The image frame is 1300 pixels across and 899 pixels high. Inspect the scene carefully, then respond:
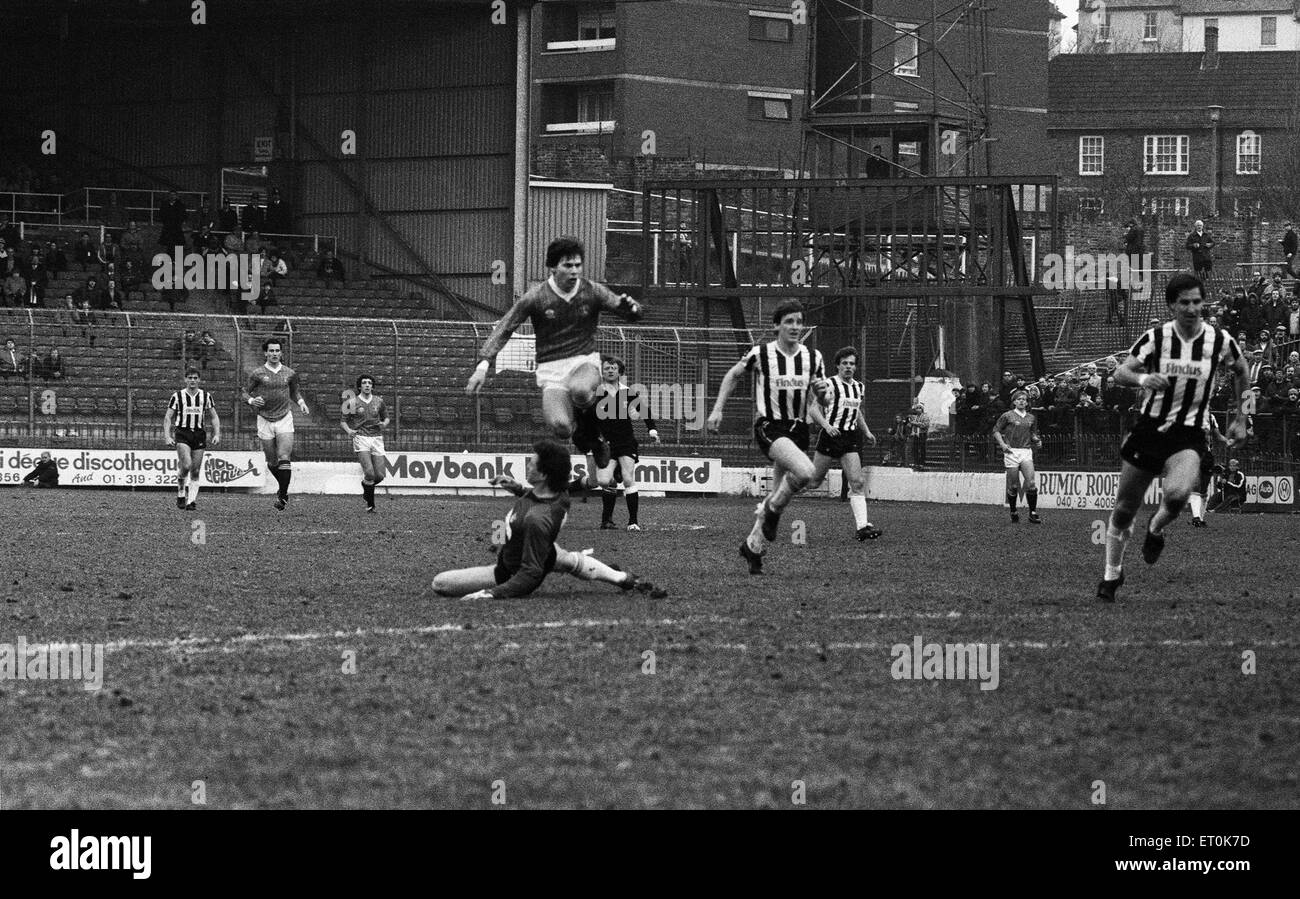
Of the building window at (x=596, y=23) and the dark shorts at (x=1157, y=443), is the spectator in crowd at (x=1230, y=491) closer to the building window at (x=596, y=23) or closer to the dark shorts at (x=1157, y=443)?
the dark shorts at (x=1157, y=443)

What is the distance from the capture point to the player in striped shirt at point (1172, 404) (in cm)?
1255

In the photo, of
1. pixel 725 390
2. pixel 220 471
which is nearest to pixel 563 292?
pixel 725 390

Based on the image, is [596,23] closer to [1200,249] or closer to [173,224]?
[173,224]

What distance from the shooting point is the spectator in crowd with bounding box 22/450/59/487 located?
3672 cm

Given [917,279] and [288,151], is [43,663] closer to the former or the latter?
[917,279]

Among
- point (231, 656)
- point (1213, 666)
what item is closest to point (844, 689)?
point (1213, 666)

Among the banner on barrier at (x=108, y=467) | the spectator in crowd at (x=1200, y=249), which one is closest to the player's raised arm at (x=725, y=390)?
the banner on barrier at (x=108, y=467)

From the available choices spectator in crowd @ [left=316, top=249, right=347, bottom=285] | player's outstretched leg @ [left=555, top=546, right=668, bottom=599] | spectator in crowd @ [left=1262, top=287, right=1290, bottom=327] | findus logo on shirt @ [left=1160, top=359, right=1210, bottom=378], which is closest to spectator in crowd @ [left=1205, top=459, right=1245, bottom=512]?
spectator in crowd @ [left=1262, top=287, right=1290, bottom=327]

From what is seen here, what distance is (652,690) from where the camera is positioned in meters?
8.20

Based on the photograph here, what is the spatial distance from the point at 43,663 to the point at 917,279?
1405 inches

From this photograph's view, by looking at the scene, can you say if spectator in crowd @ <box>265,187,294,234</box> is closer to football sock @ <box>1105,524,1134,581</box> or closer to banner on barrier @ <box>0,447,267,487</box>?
banner on barrier @ <box>0,447,267,487</box>

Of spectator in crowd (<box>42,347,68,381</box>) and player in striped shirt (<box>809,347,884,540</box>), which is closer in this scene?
player in striped shirt (<box>809,347,884,540</box>)
